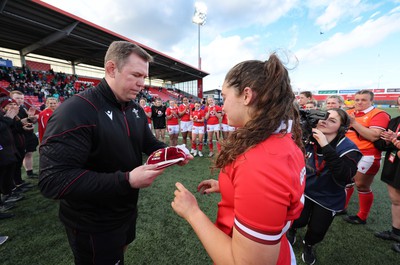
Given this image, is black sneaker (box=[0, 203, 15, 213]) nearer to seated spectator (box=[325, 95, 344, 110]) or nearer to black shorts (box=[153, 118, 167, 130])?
black shorts (box=[153, 118, 167, 130])

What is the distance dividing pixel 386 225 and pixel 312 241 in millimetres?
1842

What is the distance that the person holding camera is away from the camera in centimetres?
207

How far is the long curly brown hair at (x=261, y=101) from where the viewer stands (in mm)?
884

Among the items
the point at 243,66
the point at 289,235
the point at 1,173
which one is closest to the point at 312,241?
the point at 289,235

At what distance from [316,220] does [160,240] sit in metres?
2.10

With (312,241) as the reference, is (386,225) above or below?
below

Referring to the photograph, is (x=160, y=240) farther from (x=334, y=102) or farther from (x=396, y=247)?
(x=334, y=102)

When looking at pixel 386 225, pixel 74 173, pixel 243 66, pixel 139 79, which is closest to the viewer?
pixel 243 66

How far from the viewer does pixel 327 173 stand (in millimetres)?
2258

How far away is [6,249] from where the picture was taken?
8.41ft

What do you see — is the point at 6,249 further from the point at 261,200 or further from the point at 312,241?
the point at 312,241

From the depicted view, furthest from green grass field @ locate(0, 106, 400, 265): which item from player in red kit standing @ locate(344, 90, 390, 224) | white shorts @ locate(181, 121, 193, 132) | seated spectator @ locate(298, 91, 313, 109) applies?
white shorts @ locate(181, 121, 193, 132)

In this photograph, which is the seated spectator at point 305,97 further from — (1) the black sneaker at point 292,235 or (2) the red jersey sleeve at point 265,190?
(2) the red jersey sleeve at point 265,190

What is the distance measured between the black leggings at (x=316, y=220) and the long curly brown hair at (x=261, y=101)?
1.91 m
